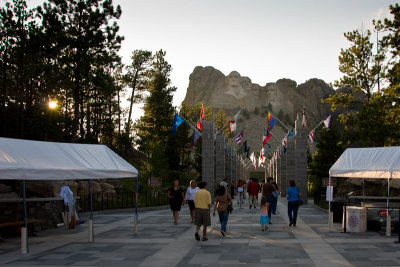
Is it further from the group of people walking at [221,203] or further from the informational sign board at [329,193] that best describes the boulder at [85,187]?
the informational sign board at [329,193]

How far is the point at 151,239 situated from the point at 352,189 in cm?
1786

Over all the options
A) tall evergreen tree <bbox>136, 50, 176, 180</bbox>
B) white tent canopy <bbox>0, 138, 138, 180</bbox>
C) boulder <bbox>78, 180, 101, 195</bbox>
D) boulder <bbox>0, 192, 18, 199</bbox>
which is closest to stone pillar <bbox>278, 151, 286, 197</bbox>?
tall evergreen tree <bbox>136, 50, 176, 180</bbox>

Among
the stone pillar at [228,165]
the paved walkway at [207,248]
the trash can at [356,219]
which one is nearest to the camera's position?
the paved walkway at [207,248]

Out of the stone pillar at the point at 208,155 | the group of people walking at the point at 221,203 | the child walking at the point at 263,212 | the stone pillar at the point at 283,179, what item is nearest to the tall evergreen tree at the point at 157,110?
the stone pillar at the point at 283,179

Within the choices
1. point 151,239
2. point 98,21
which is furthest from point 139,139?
point 151,239

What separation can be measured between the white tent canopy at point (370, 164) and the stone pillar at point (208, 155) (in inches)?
656

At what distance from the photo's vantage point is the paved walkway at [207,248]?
34.3 ft

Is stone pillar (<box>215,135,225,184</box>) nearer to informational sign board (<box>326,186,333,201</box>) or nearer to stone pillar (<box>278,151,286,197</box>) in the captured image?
stone pillar (<box>278,151,286,197</box>)

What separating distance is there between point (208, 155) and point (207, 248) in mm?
20697

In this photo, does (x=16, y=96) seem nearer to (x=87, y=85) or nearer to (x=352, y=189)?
(x=87, y=85)

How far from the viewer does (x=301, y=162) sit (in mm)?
33562

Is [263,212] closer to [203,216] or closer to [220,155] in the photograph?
[203,216]

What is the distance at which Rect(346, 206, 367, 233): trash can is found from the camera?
1554cm

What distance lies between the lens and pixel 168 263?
10320 mm
